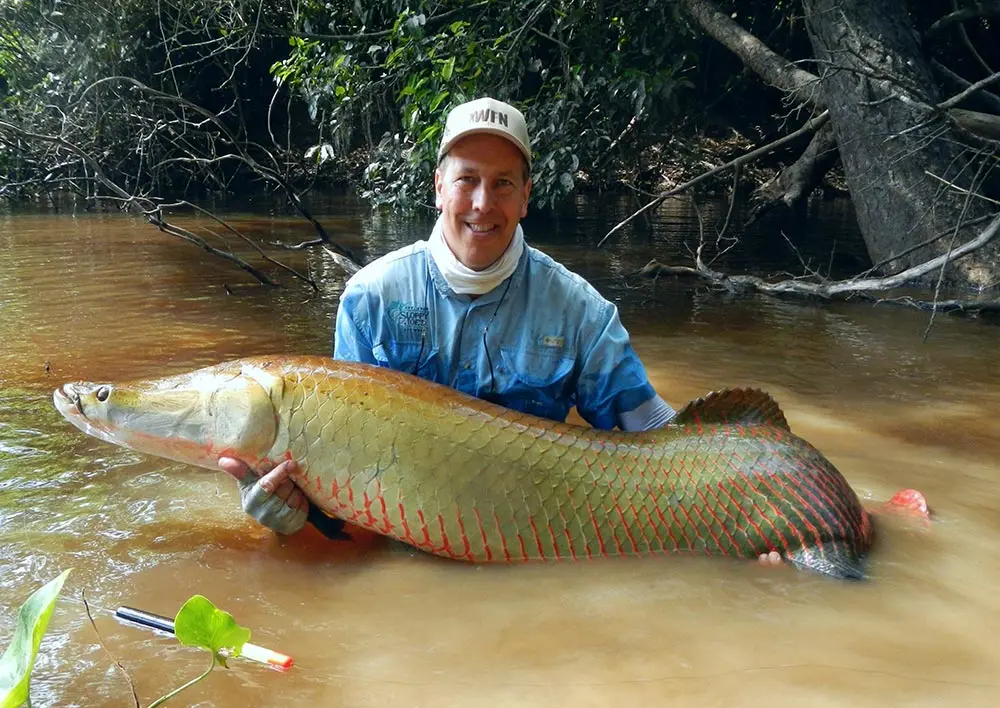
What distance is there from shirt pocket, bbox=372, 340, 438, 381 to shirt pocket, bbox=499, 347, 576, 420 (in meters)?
0.25

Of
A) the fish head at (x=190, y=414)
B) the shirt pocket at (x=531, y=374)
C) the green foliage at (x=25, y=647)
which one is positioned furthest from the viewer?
the shirt pocket at (x=531, y=374)

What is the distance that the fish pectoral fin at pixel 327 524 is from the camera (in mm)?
2691

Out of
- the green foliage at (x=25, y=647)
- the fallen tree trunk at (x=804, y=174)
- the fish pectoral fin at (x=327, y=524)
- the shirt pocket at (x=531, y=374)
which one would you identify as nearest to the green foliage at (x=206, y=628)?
the green foliage at (x=25, y=647)

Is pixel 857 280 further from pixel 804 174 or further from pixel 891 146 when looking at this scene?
pixel 804 174

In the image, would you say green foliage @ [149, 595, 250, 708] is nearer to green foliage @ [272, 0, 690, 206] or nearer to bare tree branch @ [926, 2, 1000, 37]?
green foliage @ [272, 0, 690, 206]

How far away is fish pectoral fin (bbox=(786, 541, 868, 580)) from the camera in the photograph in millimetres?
2531

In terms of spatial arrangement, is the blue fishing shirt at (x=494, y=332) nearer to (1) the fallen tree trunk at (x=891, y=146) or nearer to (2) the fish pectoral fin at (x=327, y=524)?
(2) the fish pectoral fin at (x=327, y=524)

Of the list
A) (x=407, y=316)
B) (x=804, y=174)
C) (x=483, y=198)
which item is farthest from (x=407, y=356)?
(x=804, y=174)

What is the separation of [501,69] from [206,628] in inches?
236

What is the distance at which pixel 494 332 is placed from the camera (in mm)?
3012

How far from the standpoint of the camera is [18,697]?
1.28 meters

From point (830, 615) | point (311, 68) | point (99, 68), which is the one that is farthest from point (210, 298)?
point (99, 68)

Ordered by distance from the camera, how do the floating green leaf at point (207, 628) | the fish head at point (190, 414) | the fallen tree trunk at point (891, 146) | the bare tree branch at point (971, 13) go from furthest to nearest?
the bare tree branch at point (971, 13)
the fallen tree trunk at point (891, 146)
the fish head at point (190, 414)
the floating green leaf at point (207, 628)

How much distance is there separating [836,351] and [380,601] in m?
3.86
